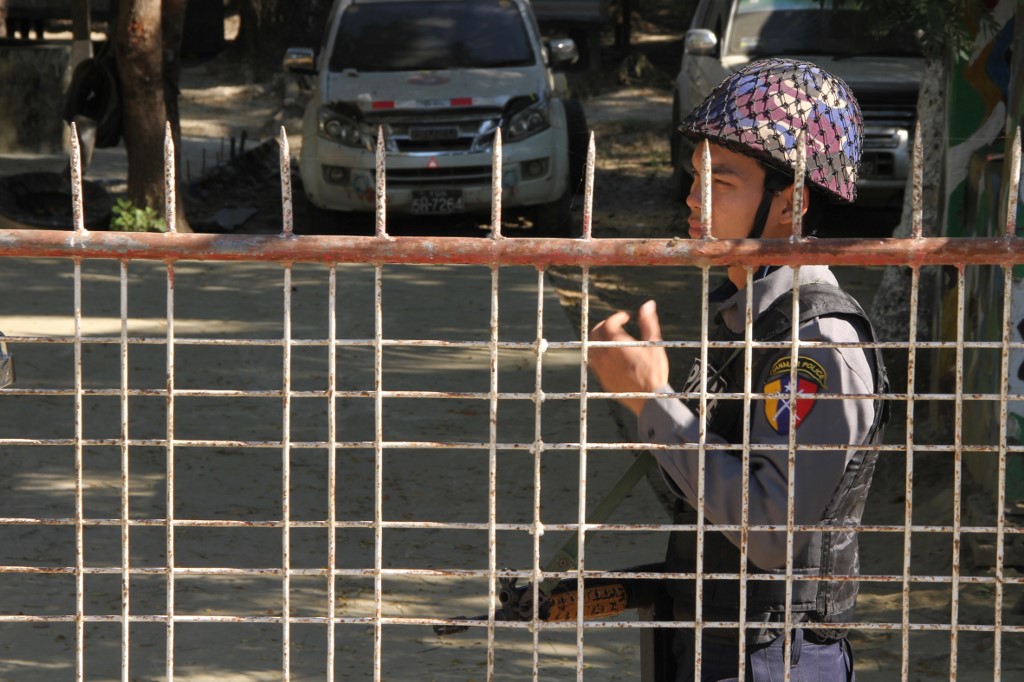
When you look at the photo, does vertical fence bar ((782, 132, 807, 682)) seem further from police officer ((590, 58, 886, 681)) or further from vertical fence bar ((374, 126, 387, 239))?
vertical fence bar ((374, 126, 387, 239))

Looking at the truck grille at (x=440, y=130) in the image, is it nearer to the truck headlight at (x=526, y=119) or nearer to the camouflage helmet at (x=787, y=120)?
the truck headlight at (x=526, y=119)

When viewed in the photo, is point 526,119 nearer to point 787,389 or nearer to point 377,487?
point 377,487

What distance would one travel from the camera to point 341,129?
10.8m

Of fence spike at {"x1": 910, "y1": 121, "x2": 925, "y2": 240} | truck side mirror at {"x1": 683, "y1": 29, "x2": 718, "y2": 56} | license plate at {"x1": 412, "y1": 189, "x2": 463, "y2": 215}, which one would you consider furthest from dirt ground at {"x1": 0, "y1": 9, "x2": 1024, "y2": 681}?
truck side mirror at {"x1": 683, "y1": 29, "x2": 718, "y2": 56}

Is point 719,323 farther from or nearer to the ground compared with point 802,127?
nearer to the ground

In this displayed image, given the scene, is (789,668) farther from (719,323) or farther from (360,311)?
(360,311)

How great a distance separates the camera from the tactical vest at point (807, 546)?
2.36m

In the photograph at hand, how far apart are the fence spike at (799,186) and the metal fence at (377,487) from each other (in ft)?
0.11

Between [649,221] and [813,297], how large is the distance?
10.0 metres

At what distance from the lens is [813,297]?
2.38m

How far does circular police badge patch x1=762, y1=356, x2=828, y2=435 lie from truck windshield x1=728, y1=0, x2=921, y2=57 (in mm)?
9142

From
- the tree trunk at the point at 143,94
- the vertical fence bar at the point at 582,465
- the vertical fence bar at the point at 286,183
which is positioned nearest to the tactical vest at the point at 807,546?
the vertical fence bar at the point at 582,465

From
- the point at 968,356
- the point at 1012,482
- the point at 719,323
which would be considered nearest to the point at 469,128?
the point at 968,356

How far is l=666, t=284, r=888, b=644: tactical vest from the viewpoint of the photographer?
2.36 metres
